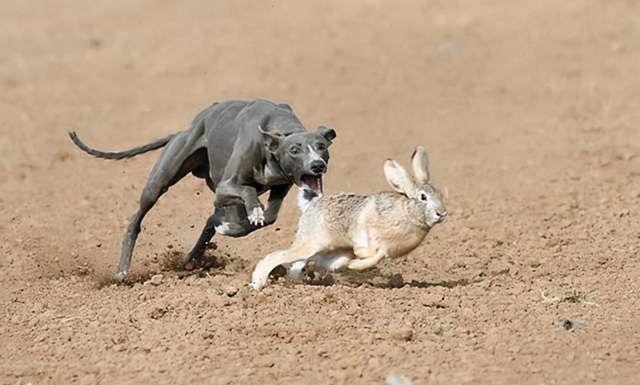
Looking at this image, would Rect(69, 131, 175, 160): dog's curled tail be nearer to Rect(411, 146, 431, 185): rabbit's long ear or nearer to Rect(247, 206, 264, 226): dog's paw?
Rect(247, 206, 264, 226): dog's paw

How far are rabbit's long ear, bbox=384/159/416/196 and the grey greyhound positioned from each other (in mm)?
427

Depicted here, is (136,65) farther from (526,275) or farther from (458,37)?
(526,275)

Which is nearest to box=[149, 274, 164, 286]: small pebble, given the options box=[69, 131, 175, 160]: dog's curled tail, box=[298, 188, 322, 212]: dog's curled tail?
box=[298, 188, 322, 212]: dog's curled tail

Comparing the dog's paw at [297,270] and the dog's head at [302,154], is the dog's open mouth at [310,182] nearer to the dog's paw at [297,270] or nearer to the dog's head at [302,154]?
the dog's head at [302,154]

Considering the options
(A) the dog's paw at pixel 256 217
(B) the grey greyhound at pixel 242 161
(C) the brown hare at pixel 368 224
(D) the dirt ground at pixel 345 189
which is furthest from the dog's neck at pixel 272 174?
(D) the dirt ground at pixel 345 189

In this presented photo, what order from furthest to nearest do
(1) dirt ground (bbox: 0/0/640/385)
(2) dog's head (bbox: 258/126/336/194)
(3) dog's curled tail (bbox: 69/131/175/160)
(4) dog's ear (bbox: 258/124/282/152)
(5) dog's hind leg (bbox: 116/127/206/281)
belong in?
(3) dog's curled tail (bbox: 69/131/175/160)
(5) dog's hind leg (bbox: 116/127/206/281)
(4) dog's ear (bbox: 258/124/282/152)
(2) dog's head (bbox: 258/126/336/194)
(1) dirt ground (bbox: 0/0/640/385)

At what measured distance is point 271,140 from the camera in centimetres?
802

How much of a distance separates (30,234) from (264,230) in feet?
6.98

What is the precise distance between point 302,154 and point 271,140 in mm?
336

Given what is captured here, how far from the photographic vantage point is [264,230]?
10.8 meters

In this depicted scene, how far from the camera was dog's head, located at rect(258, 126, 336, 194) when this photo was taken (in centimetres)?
773

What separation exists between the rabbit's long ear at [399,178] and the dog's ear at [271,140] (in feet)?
2.68

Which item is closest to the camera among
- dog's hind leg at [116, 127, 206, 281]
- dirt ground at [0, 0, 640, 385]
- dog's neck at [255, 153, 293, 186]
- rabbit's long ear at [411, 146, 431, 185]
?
dirt ground at [0, 0, 640, 385]

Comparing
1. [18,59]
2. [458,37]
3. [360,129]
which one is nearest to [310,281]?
[360,129]
